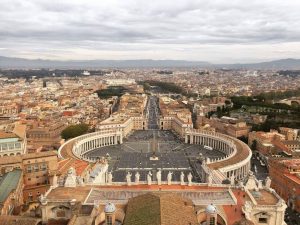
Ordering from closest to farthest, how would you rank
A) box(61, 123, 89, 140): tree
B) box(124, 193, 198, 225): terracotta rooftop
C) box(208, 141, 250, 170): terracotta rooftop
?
box(124, 193, 198, 225): terracotta rooftop < box(208, 141, 250, 170): terracotta rooftop < box(61, 123, 89, 140): tree

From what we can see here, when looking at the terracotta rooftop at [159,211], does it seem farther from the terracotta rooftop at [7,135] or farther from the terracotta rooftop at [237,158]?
the terracotta rooftop at [7,135]

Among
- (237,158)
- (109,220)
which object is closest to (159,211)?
(109,220)

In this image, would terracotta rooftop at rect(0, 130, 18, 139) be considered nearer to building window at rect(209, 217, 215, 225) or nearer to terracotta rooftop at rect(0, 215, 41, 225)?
terracotta rooftop at rect(0, 215, 41, 225)

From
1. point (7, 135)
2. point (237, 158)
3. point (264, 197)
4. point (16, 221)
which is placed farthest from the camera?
point (237, 158)

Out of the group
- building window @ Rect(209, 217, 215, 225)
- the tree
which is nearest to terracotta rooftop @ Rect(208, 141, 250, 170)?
building window @ Rect(209, 217, 215, 225)

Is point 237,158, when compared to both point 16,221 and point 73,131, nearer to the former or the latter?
point 73,131

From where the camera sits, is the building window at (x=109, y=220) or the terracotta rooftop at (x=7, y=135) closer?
the building window at (x=109, y=220)

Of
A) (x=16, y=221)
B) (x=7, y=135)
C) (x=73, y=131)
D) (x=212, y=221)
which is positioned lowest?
(x=73, y=131)

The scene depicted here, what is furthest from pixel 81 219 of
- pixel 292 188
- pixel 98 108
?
pixel 98 108

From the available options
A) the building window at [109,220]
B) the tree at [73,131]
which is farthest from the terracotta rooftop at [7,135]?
the building window at [109,220]
